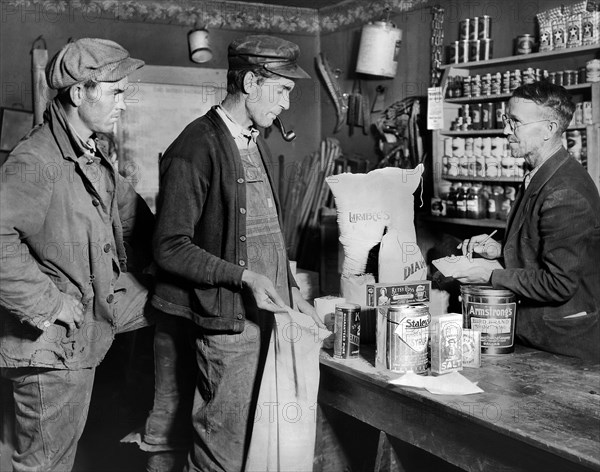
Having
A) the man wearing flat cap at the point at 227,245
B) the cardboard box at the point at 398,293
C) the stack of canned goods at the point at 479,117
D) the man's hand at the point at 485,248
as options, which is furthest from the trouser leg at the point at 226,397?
the stack of canned goods at the point at 479,117

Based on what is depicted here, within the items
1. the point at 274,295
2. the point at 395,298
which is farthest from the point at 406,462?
→ the point at 274,295

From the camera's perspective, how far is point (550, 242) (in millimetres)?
2566

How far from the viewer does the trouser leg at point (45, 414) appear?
7.06 feet

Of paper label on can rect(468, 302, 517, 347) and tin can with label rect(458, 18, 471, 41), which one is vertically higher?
tin can with label rect(458, 18, 471, 41)

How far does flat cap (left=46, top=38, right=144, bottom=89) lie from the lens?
222 centimetres

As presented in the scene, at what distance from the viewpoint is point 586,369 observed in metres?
2.35

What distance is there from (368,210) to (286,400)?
1.02 m

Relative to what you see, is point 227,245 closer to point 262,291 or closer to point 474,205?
point 262,291

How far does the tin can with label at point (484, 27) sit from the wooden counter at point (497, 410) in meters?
3.23

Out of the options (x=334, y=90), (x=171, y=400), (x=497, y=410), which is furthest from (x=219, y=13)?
(x=497, y=410)

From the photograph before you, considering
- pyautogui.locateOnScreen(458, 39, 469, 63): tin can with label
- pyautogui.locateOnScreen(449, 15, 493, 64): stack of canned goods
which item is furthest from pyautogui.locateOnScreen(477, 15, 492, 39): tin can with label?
pyautogui.locateOnScreen(458, 39, 469, 63): tin can with label

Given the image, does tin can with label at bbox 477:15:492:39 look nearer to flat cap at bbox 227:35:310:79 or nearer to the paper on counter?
flat cap at bbox 227:35:310:79

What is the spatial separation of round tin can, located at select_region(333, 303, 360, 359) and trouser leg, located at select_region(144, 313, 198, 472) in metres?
0.58

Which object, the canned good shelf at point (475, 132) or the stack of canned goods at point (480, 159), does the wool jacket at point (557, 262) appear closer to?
the stack of canned goods at point (480, 159)
